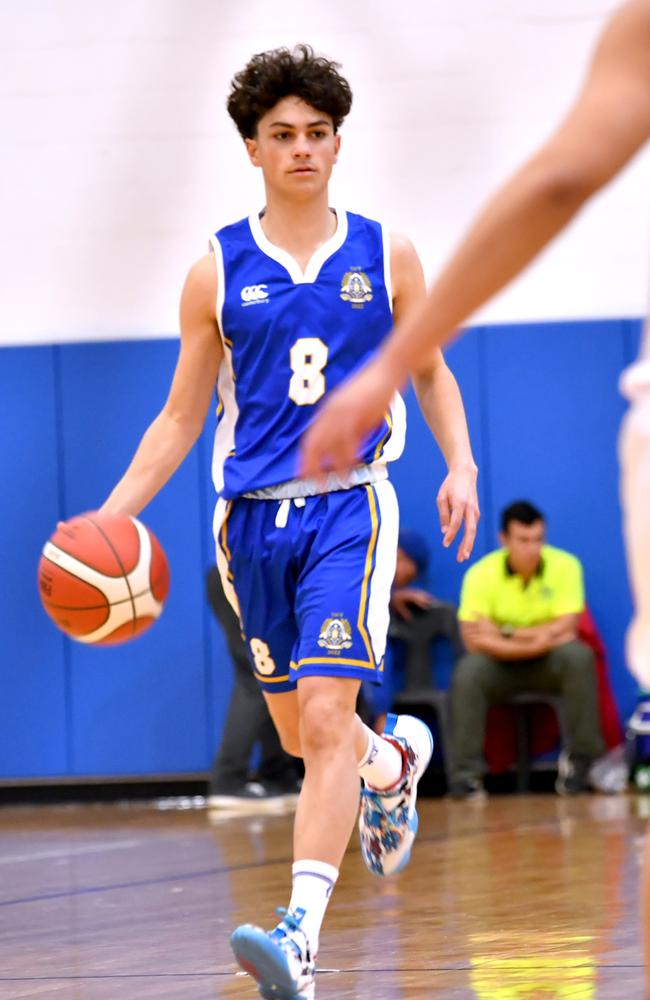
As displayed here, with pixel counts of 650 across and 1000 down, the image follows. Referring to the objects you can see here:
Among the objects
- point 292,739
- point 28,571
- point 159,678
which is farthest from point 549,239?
point 28,571

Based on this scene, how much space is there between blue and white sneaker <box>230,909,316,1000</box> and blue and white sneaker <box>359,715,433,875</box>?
88 centimetres

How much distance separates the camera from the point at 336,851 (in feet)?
11.1

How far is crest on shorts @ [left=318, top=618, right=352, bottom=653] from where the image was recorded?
11.5ft

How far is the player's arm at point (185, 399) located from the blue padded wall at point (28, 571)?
541 cm

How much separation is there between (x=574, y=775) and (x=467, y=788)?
53cm

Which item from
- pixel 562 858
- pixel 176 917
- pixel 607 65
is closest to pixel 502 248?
pixel 607 65

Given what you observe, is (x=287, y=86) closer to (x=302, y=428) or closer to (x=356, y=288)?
(x=356, y=288)

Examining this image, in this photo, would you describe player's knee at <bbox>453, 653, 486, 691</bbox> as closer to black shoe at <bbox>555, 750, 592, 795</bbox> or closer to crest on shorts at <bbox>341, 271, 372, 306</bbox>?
black shoe at <bbox>555, 750, 592, 795</bbox>

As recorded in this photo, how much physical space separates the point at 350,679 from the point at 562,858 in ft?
8.36

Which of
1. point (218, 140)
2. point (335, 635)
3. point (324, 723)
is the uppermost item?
point (218, 140)

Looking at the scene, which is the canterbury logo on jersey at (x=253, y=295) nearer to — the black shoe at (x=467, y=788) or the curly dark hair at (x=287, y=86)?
the curly dark hair at (x=287, y=86)

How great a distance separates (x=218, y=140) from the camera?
9.33m

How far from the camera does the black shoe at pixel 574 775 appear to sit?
852 centimetres

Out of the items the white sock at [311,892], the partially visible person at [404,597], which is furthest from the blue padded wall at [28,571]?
the white sock at [311,892]
